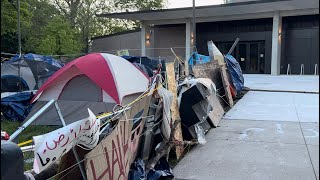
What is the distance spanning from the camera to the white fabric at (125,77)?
745 cm

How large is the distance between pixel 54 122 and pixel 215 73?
4.70 m

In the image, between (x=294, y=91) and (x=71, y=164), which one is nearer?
(x=71, y=164)

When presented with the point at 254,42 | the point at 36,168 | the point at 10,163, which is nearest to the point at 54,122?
the point at 36,168

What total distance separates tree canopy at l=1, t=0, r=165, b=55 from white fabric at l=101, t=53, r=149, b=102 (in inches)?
509

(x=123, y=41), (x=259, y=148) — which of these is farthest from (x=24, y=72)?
(x=123, y=41)

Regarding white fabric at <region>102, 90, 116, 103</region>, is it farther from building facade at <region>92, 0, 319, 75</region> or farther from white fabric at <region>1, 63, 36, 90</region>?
building facade at <region>92, 0, 319, 75</region>

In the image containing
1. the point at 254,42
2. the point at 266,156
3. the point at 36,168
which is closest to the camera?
the point at 36,168

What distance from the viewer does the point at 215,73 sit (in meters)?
10.5

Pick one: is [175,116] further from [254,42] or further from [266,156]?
[254,42]

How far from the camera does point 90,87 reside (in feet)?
25.4

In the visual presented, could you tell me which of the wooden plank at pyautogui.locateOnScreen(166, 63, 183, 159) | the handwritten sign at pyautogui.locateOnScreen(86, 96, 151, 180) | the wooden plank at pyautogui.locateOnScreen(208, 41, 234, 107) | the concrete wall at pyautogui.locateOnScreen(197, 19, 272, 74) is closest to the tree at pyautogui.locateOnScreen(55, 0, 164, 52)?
the concrete wall at pyautogui.locateOnScreen(197, 19, 272, 74)

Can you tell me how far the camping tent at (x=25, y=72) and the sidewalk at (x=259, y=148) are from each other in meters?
5.12

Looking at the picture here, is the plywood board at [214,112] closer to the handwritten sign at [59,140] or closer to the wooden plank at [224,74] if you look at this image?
Result: the wooden plank at [224,74]

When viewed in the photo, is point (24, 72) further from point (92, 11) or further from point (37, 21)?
point (92, 11)
